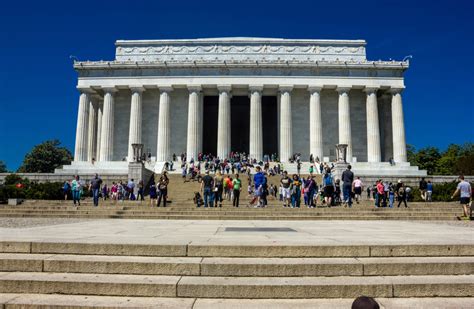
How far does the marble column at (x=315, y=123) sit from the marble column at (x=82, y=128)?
3104 cm

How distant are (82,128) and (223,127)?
19.5 m

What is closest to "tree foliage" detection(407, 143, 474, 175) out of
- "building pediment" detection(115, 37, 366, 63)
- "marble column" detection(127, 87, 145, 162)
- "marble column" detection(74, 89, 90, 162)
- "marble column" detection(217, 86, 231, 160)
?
"building pediment" detection(115, 37, 366, 63)

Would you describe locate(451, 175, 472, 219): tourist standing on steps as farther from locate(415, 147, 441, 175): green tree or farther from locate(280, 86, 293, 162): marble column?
locate(415, 147, 441, 175): green tree

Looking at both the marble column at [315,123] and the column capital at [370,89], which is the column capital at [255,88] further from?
the column capital at [370,89]

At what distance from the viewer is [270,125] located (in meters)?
61.4

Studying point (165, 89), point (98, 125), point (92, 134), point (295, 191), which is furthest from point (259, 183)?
point (98, 125)

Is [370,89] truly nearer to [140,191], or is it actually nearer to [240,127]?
[240,127]

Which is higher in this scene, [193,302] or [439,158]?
[439,158]

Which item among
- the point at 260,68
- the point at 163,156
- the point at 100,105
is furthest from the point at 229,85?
the point at 100,105

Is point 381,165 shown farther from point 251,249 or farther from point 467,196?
point 251,249

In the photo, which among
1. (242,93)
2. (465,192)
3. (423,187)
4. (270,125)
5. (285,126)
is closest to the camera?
(465,192)

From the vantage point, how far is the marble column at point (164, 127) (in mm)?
50681

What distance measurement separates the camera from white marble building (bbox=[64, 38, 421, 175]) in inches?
1986

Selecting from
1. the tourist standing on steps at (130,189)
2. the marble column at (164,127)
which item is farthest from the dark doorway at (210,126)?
the tourist standing on steps at (130,189)
